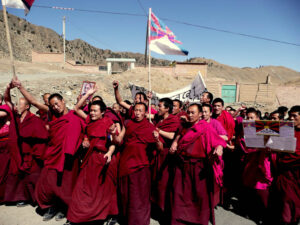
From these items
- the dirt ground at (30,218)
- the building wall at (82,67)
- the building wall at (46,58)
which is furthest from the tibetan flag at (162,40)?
the building wall at (46,58)

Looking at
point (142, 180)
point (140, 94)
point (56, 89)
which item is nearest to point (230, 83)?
point (56, 89)

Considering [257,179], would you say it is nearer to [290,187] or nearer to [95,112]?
[290,187]

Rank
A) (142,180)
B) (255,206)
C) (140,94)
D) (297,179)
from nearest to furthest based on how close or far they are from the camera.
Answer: (297,179) → (142,180) → (255,206) → (140,94)

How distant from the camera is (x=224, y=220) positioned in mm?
3223

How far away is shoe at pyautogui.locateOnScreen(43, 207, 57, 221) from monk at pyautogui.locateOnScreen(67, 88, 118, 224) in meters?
0.56

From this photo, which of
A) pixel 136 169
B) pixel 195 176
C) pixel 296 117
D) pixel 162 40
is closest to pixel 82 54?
pixel 162 40

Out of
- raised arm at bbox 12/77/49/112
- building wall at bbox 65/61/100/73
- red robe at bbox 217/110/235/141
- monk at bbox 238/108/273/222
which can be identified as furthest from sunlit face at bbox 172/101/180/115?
building wall at bbox 65/61/100/73

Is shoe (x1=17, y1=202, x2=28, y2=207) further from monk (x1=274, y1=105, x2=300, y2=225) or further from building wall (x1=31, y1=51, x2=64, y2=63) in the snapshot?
building wall (x1=31, y1=51, x2=64, y2=63)

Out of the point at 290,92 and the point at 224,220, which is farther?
the point at 290,92

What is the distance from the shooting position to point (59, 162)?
10.1 ft

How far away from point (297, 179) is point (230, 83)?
19428 mm

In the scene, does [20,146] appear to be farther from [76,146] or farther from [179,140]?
[179,140]

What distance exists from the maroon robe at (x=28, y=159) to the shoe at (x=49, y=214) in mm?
474

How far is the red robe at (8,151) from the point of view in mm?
3303
